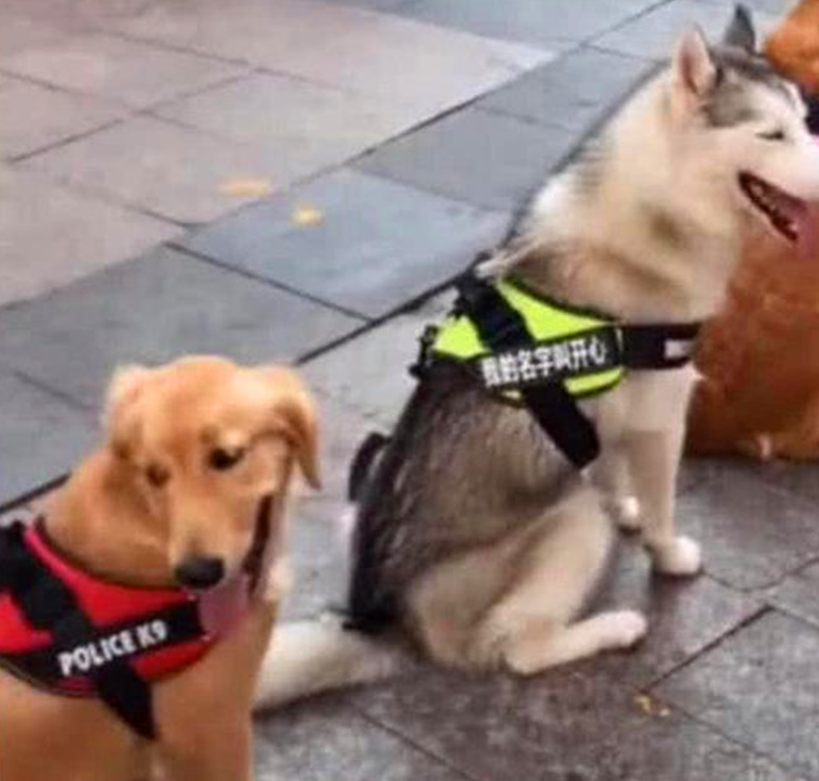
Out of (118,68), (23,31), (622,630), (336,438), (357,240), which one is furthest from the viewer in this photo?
(23,31)

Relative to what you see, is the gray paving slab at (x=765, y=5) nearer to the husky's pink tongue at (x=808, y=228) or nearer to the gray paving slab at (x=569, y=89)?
the gray paving slab at (x=569, y=89)

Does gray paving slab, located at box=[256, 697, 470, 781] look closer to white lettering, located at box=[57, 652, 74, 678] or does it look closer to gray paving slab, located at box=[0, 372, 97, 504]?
white lettering, located at box=[57, 652, 74, 678]

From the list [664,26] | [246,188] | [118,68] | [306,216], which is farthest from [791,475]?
[118,68]

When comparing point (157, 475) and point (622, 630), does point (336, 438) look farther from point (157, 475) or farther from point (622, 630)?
point (157, 475)

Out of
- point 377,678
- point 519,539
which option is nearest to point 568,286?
point 519,539

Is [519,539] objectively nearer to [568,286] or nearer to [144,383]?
[568,286]

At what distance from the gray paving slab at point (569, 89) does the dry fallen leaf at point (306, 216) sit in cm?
82

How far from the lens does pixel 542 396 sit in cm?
334

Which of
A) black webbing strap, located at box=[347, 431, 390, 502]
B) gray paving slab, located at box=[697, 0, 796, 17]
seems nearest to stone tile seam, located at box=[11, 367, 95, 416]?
black webbing strap, located at box=[347, 431, 390, 502]

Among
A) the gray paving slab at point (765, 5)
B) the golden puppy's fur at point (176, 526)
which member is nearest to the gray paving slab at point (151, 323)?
the golden puppy's fur at point (176, 526)

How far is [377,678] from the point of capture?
136 inches

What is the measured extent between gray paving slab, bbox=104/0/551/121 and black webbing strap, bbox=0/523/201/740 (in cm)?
334

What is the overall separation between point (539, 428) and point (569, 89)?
2701mm

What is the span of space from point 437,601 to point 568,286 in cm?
58
